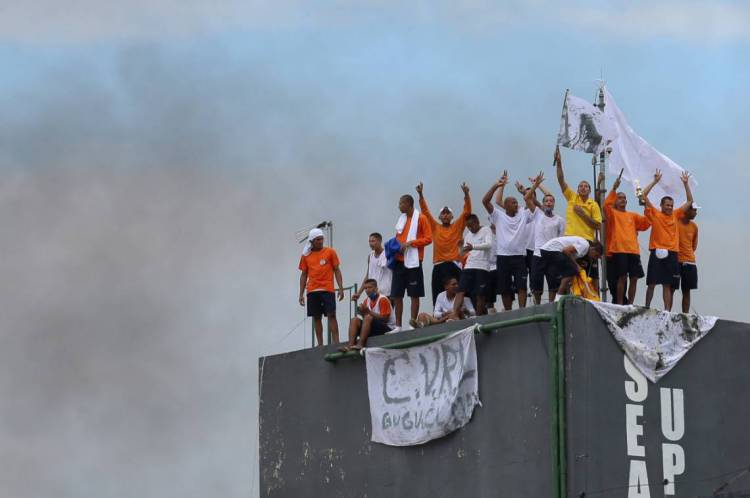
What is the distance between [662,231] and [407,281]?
14.1 feet

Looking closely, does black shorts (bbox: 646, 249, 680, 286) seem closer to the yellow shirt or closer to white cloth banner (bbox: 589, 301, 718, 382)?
the yellow shirt

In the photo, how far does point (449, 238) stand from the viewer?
80.6 feet

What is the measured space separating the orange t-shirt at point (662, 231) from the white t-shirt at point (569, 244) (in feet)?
7.63

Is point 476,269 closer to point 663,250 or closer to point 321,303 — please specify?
point 663,250

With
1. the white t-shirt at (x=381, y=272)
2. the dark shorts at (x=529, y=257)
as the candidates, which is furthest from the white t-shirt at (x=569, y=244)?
the white t-shirt at (x=381, y=272)

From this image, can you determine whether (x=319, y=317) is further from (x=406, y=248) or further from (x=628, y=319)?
(x=628, y=319)

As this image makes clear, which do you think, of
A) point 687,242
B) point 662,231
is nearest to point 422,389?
point 662,231

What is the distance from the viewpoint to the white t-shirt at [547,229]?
75.0ft

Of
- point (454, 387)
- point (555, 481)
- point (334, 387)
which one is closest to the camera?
point (555, 481)

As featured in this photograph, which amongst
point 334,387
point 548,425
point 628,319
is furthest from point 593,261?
point 334,387

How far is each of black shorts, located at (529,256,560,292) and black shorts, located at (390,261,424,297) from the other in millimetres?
2701

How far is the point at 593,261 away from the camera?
22.2m

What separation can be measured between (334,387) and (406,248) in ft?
8.54

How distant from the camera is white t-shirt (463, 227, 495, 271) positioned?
77.4ft
